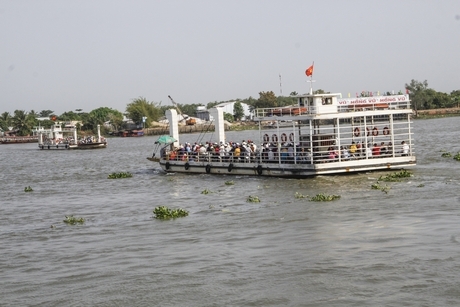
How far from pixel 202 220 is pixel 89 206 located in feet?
26.6

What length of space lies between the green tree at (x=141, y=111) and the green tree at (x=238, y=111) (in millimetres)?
18551

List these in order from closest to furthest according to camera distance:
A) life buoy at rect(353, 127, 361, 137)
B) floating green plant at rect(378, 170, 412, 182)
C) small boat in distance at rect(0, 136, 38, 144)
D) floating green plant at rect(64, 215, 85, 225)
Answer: floating green plant at rect(64, 215, 85, 225), floating green plant at rect(378, 170, 412, 182), life buoy at rect(353, 127, 361, 137), small boat in distance at rect(0, 136, 38, 144)

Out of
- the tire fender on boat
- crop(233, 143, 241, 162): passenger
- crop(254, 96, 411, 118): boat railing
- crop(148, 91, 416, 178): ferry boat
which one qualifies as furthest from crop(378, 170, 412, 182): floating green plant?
crop(233, 143, 241, 162): passenger

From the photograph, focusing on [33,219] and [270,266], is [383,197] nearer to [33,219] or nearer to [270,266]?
[270,266]

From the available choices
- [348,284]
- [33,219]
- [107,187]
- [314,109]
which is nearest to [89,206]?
[33,219]

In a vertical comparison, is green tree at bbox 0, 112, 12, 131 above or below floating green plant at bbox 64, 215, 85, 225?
above

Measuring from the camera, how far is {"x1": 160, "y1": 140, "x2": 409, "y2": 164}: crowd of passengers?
3304cm

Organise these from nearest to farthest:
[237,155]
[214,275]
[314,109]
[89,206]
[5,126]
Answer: [214,275] < [89,206] < [314,109] < [237,155] < [5,126]

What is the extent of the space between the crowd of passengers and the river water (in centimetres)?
113

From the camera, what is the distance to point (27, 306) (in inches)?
606

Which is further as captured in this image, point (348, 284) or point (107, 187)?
point (107, 187)

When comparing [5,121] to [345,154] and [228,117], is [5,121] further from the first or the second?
[345,154]

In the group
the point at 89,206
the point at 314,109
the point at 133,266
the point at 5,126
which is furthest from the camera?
the point at 5,126

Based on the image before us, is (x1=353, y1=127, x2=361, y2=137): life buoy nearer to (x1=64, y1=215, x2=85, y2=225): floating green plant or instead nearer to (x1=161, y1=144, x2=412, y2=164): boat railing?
(x1=161, y1=144, x2=412, y2=164): boat railing
